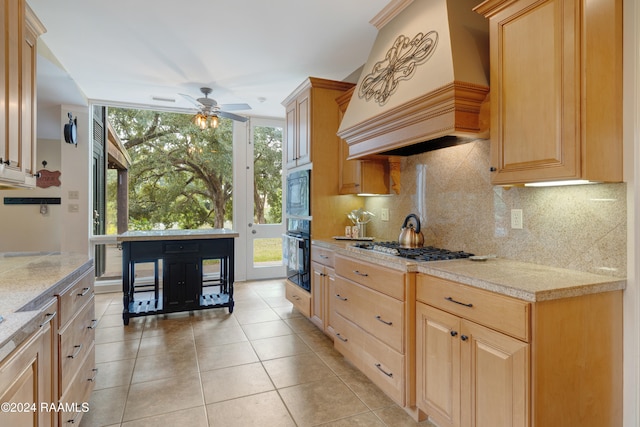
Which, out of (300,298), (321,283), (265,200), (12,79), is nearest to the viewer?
(12,79)

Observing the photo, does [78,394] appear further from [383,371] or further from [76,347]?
[383,371]

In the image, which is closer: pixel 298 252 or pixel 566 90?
pixel 566 90

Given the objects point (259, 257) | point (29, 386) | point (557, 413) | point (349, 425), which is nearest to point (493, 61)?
point (557, 413)

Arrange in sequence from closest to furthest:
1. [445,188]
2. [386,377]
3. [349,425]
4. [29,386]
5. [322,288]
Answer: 1. [29,386]
2. [349,425]
3. [386,377]
4. [445,188]
5. [322,288]

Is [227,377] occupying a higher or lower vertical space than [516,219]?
lower

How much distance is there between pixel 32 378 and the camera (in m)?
1.16

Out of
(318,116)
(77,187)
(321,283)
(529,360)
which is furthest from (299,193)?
(77,187)

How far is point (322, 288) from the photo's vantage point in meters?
3.13

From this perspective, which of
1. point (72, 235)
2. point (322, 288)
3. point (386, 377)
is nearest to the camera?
point (386, 377)

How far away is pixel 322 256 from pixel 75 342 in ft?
6.23

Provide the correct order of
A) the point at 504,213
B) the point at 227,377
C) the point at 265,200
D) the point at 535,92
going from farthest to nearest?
Result: the point at 265,200, the point at 227,377, the point at 504,213, the point at 535,92

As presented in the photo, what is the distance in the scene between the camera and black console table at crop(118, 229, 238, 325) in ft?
11.4

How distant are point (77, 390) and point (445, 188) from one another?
256cm

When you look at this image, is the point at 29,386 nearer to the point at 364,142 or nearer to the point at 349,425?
the point at 349,425
